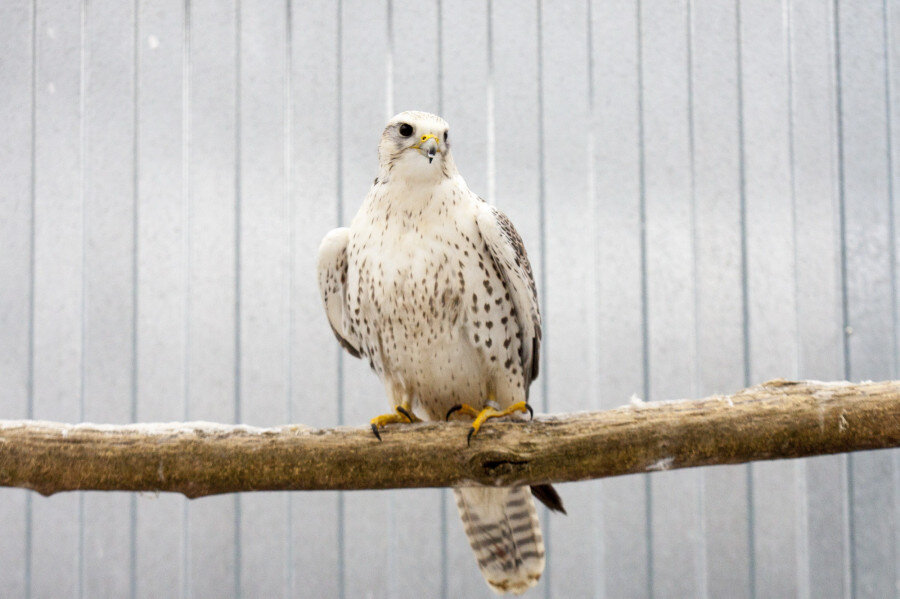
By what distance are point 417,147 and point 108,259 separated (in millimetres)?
1921

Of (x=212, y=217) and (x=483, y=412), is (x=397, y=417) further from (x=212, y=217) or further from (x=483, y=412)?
(x=212, y=217)

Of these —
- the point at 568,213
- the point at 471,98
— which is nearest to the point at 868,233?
the point at 568,213

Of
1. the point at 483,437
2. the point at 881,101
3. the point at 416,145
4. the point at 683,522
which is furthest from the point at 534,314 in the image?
the point at 881,101

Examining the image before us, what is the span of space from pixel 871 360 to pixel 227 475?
309 centimetres

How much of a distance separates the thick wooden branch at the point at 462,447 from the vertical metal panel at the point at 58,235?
1468mm

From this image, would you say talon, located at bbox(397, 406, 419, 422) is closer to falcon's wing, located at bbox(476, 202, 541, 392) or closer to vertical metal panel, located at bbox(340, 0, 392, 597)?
falcon's wing, located at bbox(476, 202, 541, 392)

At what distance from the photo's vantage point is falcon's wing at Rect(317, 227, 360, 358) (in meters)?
2.53

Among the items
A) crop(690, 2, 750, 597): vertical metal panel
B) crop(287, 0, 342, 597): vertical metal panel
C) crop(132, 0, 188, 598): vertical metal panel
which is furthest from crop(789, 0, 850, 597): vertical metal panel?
crop(132, 0, 188, 598): vertical metal panel

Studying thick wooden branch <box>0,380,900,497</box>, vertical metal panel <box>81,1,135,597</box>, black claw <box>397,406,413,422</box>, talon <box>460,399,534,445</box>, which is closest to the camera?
thick wooden branch <box>0,380,900,497</box>

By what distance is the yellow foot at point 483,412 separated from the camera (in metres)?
2.02

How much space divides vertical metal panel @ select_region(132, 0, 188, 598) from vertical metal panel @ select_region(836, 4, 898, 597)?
3.29m

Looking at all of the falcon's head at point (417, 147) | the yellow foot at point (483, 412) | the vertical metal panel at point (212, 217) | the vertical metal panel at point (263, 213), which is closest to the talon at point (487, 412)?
the yellow foot at point (483, 412)

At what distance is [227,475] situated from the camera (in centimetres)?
194

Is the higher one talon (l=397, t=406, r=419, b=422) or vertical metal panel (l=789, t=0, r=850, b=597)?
vertical metal panel (l=789, t=0, r=850, b=597)
